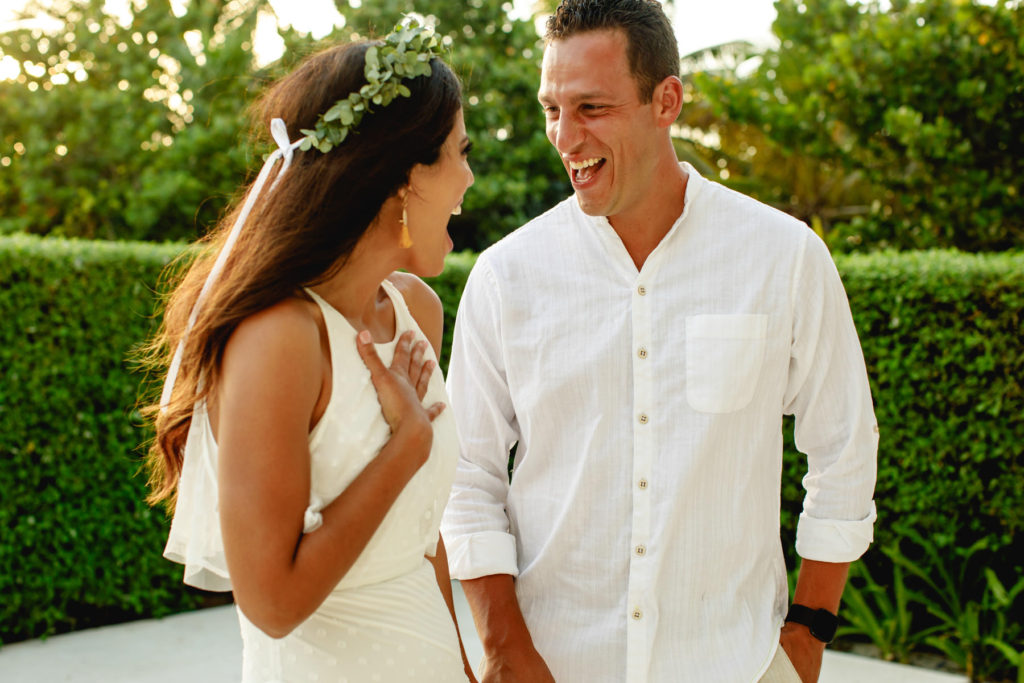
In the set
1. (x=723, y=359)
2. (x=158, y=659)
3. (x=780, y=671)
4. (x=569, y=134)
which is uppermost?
(x=569, y=134)

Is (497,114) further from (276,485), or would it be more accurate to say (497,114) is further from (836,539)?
(276,485)

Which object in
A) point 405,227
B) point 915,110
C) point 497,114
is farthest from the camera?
point 497,114

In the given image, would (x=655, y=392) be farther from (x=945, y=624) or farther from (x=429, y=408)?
(x=945, y=624)

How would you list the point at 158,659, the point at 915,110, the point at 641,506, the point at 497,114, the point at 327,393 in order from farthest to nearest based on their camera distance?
the point at 497,114 < the point at 915,110 < the point at 158,659 < the point at 641,506 < the point at 327,393

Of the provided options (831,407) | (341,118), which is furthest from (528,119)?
(341,118)

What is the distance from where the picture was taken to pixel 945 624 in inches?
190

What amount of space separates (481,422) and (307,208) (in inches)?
32.2

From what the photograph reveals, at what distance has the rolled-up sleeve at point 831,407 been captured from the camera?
2.26 m

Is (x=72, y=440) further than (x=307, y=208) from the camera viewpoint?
Yes

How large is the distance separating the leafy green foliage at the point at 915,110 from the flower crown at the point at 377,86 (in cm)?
547

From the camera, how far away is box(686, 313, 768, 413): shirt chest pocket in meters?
2.18

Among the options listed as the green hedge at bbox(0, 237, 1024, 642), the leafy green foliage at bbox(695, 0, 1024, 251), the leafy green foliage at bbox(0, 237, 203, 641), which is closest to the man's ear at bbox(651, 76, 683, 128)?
the green hedge at bbox(0, 237, 1024, 642)

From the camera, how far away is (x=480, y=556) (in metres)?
2.24

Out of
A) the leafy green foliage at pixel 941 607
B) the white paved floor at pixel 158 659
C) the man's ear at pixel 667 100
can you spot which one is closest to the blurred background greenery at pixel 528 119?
the leafy green foliage at pixel 941 607
